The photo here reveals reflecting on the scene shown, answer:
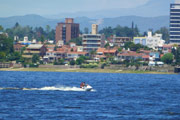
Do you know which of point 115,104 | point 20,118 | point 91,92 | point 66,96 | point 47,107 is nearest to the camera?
point 20,118

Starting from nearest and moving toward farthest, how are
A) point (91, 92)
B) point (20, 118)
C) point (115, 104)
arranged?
point (20, 118) < point (115, 104) < point (91, 92)

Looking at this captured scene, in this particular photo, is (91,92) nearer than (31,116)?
No

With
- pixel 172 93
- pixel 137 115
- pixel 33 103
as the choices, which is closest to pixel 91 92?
pixel 172 93

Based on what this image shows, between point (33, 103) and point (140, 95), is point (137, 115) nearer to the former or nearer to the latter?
point (33, 103)

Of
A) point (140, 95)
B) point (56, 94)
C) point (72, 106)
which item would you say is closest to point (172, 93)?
point (140, 95)

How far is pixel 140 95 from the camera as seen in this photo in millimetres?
108562

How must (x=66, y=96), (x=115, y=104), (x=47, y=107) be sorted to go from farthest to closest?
(x=66, y=96) → (x=115, y=104) → (x=47, y=107)

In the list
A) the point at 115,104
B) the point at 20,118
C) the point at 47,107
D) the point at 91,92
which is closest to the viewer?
the point at 20,118

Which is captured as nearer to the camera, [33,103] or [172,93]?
[33,103]

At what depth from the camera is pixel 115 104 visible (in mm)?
90812

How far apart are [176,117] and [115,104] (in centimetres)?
1489

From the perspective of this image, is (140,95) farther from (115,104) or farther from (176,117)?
(176,117)

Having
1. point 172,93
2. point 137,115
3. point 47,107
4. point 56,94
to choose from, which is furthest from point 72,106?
point 172,93

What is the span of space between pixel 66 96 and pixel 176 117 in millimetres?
29060
